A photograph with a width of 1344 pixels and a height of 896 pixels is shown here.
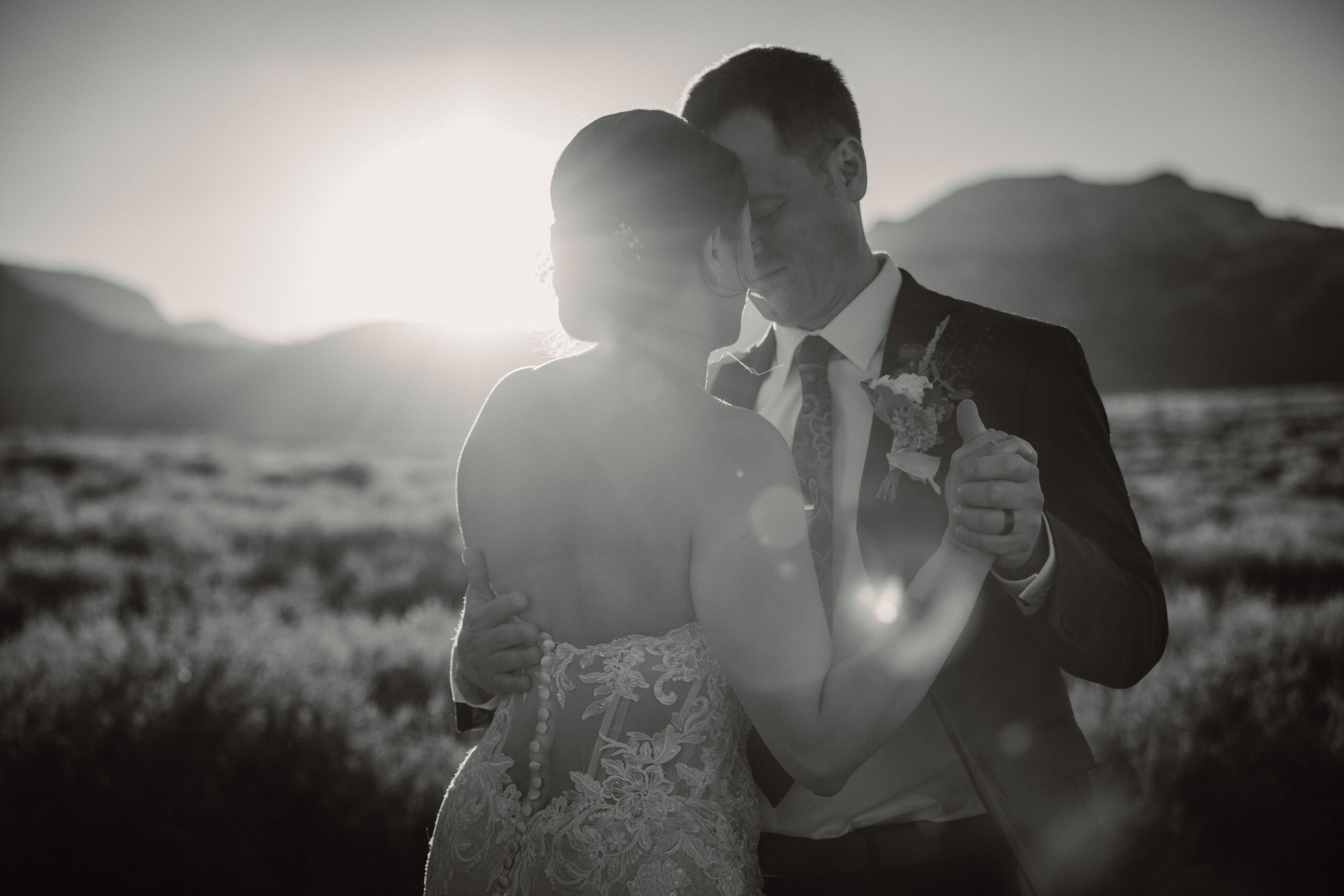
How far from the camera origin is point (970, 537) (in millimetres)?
1497

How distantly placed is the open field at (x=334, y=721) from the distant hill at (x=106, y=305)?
90.5 m

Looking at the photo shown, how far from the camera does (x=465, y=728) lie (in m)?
2.32

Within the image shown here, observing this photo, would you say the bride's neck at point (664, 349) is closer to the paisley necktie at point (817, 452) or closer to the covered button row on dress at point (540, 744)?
the paisley necktie at point (817, 452)

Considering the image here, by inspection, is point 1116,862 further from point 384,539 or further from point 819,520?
point 384,539

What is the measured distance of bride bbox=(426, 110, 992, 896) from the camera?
1.45m

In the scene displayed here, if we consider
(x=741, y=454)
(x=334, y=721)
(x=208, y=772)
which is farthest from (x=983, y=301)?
(x=741, y=454)

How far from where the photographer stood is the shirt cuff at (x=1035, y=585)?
1772 mm

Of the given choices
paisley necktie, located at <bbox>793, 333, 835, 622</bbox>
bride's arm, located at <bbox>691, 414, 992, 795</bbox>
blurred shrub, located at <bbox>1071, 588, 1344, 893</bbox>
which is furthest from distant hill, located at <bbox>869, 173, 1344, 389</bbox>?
bride's arm, located at <bbox>691, 414, 992, 795</bbox>

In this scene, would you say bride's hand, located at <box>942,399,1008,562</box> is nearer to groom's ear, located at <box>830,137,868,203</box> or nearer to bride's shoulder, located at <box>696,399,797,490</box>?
bride's shoulder, located at <box>696,399,797,490</box>

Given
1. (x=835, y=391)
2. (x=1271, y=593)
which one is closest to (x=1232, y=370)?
(x=1271, y=593)

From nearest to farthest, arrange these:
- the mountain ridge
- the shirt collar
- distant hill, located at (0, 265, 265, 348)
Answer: the shirt collar < the mountain ridge < distant hill, located at (0, 265, 265, 348)

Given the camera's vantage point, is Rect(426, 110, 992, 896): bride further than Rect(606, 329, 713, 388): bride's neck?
No

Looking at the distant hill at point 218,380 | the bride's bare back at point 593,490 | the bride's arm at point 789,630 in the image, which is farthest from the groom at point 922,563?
the distant hill at point 218,380

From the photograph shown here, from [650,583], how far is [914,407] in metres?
1.01
